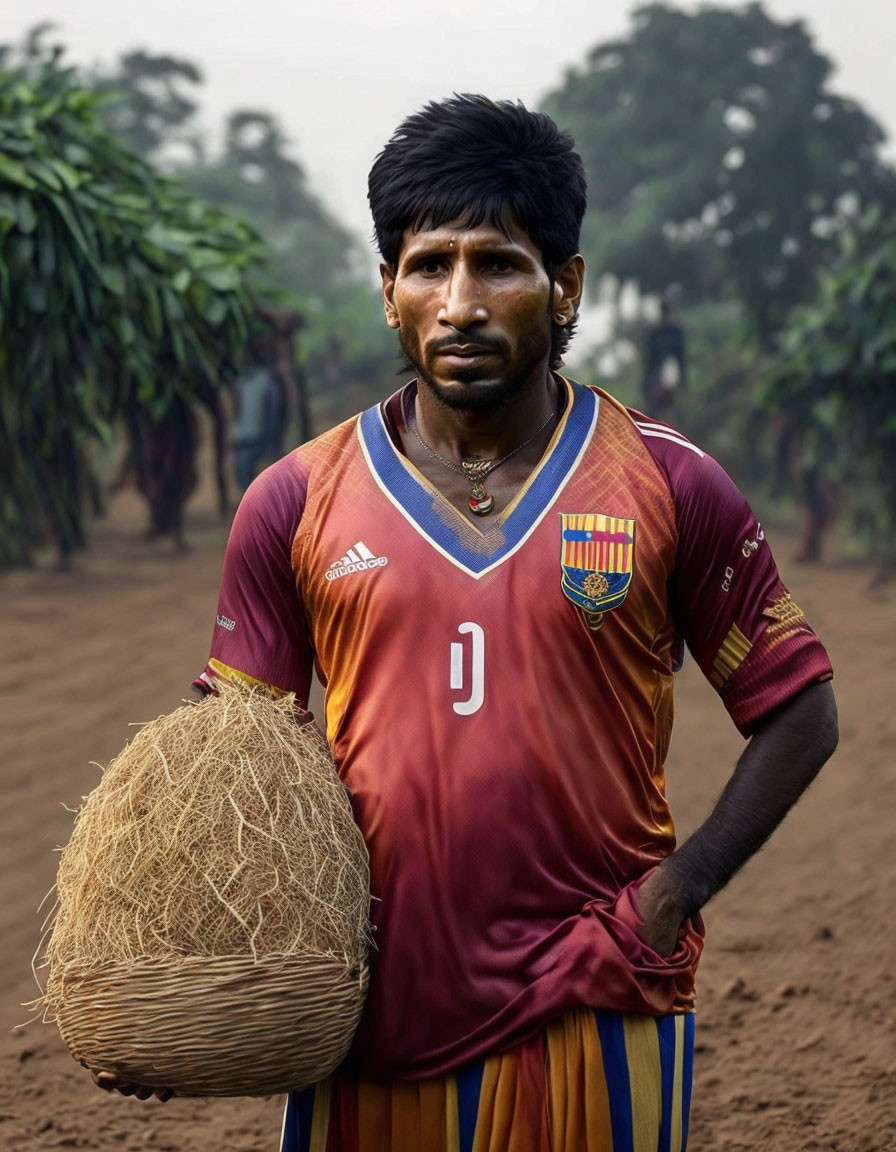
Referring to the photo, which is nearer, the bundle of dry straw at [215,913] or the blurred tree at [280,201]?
the bundle of dry straw at [215,913]

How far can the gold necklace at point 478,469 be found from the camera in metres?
2.54

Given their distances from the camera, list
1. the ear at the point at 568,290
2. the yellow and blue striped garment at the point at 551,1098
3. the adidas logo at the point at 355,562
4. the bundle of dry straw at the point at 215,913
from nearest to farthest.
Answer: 1. the bundle of dry straw at the point at 215,913
2. the yellow and blue striped garment at the point at 551,1098
3. the adidas logo at the point at 355,562
4. the ear at the point at 568,290

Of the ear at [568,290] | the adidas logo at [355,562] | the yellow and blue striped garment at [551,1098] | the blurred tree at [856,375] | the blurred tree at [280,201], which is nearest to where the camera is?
the yellow and blue striped garment at [551,1098]

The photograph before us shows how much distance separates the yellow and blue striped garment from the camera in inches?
93.4

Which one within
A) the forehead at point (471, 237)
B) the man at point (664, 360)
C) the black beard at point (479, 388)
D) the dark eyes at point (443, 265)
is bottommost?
the man at point (664, 360)

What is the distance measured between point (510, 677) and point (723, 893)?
17.3 feet

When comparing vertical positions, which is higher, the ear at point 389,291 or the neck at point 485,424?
the ear at point 389,291

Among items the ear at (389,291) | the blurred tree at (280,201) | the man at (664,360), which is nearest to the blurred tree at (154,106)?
the blurred tree at (280,201)

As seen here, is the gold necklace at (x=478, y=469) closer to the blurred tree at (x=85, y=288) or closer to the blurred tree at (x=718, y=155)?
the blurred tree at (x=85, y=288)

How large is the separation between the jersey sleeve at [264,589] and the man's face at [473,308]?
0.30 meters

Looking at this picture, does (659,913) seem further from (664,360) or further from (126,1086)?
(664,360)

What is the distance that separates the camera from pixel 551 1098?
237cm

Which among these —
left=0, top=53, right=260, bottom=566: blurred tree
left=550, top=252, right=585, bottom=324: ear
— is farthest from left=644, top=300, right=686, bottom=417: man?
left=550, top=252, right=585, bottom=324: ear

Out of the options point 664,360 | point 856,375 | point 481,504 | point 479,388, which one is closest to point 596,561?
point 481,504
